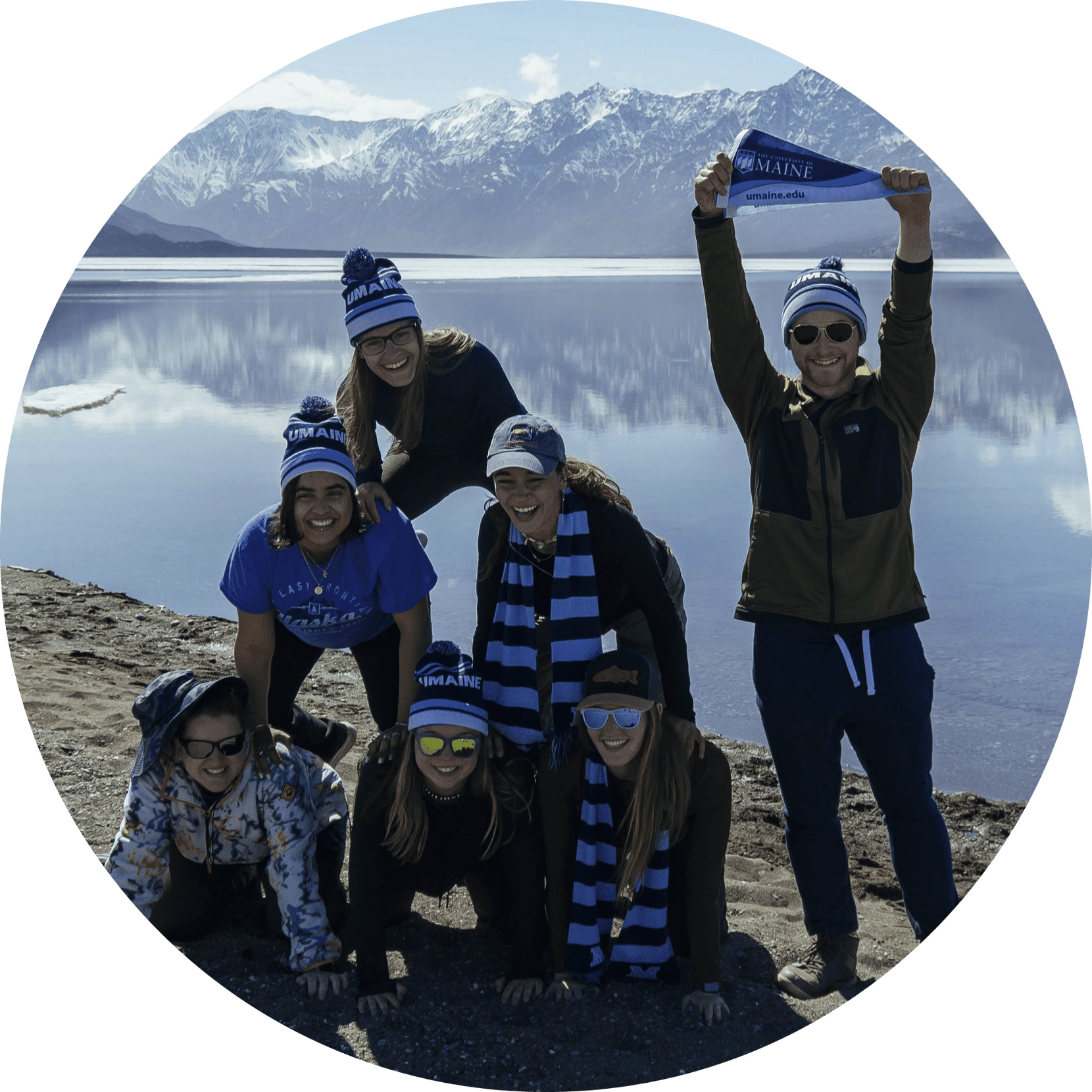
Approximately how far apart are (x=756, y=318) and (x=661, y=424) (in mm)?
4897

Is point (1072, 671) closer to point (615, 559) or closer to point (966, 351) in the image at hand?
point (615, 559)

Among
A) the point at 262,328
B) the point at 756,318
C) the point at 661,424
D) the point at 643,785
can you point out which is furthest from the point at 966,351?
the point at 262,328

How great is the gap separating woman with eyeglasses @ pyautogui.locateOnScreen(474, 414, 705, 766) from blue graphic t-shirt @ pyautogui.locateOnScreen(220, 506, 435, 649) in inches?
9.2

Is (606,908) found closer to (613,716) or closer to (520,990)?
(520,990)

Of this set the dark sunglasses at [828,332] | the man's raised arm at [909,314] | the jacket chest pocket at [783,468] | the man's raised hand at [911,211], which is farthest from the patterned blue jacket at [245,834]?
the man's raised hand at [911,211]

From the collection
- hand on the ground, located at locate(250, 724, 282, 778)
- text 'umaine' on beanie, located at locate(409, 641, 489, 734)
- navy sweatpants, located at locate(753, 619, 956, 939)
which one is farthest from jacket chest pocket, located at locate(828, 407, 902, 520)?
hand on the ground, located at locate(250, 724, 282, 778)

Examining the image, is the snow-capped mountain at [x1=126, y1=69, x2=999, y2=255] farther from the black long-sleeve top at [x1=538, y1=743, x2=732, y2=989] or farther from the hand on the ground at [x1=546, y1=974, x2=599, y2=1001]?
the hand on the ground at [x1=546, y1=974, x2=599, y2=1001]

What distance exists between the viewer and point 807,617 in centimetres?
323

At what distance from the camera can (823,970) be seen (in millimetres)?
3475

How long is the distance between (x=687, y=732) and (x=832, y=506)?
0.78 metres

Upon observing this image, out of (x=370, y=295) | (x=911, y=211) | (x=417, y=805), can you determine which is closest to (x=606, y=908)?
(x=417, y=805)

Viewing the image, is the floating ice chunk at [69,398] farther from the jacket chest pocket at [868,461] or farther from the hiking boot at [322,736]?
the jacket chest pocket at [868,461]

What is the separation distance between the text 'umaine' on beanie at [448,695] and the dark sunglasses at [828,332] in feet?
4.55

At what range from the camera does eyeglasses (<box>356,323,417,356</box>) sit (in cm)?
360
